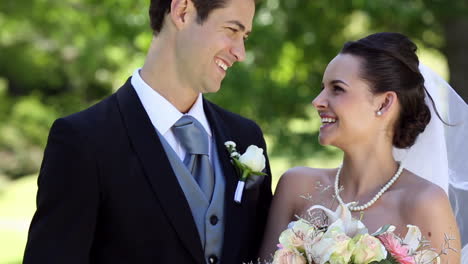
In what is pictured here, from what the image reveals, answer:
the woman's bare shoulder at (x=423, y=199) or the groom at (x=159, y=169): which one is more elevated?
the groom at (x=159, y=169)

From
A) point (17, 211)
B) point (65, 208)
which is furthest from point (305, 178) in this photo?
point (17, 211)

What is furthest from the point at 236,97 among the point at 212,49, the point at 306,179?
the point at 212,49

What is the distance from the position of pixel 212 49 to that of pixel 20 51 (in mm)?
14317

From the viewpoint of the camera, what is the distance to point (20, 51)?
1647 centimetres

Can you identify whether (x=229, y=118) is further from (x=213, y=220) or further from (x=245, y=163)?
(x=213, y=220)

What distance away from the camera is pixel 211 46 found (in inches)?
121

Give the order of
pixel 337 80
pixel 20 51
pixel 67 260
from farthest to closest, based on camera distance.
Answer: pixel 20 51 → pixel 337 80 → pixel 67 260

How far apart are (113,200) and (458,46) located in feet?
18.9

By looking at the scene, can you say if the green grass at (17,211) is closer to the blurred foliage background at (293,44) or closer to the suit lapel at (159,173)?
the blurred foliage background at (293,44)

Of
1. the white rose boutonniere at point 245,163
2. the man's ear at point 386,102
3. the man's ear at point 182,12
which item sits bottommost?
the white rose boutonniere at point 245,163

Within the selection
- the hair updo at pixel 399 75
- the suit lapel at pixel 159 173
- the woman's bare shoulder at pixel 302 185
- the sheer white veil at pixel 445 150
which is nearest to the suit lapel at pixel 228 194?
the suit lapel at pixel 159 173

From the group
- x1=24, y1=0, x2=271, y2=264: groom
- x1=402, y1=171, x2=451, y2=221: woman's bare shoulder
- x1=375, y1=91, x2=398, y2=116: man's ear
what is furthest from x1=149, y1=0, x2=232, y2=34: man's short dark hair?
x1=402, y1=171, x2=451, y2=221: woman's bare shoulder

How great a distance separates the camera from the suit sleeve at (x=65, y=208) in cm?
276

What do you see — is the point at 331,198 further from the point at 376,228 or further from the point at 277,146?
the point at 277,146
